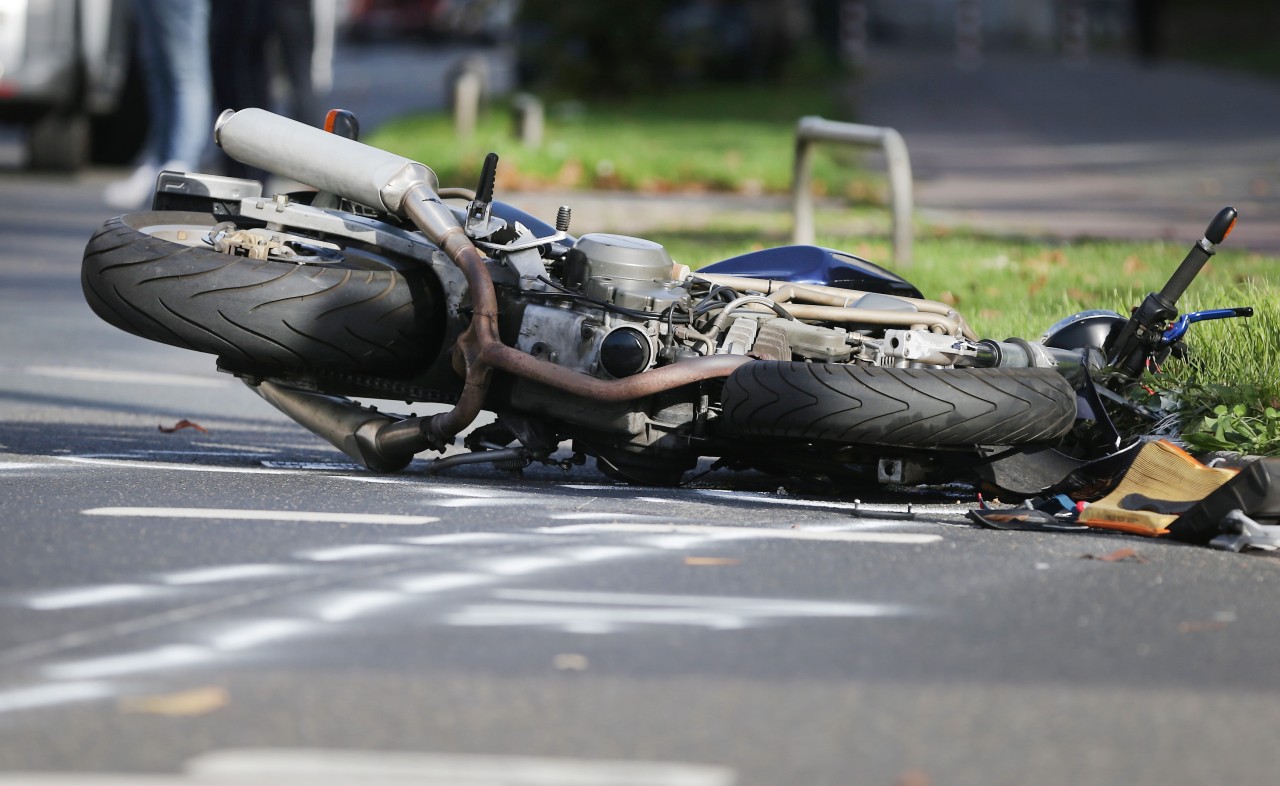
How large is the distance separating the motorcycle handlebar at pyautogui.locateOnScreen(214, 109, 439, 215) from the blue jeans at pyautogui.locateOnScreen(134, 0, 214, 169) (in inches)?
258

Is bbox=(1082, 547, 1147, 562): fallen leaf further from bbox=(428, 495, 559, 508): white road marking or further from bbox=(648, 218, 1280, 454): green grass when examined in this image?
bbox=(428, 495, 559, 508): white road marking

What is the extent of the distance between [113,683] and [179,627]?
327 mm

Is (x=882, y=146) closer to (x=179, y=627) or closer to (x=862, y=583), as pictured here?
(x=862, y=583)

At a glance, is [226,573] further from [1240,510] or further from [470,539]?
[1240,510]

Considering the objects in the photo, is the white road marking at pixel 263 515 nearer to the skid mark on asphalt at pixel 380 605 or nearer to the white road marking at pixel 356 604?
the skid mark on asphalt at pixel 380 605

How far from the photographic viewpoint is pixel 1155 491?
15.4ft

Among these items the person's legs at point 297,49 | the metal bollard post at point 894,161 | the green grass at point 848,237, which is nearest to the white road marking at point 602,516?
the green grass at point 848,237

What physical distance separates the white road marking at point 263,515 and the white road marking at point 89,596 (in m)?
0.70

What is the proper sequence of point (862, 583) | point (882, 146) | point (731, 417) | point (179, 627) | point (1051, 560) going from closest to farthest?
point (179, 627), point (862, 583), point (1051, 560), point (731, 417), point (882, 146)

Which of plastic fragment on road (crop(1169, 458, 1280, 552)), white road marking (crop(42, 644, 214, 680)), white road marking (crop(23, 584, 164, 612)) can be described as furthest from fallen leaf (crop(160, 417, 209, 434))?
plastic fragment on road (crop(1169, 458, 1280, 552))

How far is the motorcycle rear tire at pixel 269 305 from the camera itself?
16.4 feet

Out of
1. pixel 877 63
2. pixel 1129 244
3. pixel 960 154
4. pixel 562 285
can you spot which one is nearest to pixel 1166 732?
pixel 562 285

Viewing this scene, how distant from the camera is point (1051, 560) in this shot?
4238 millimetres

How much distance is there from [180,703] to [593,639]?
2.54 feet
